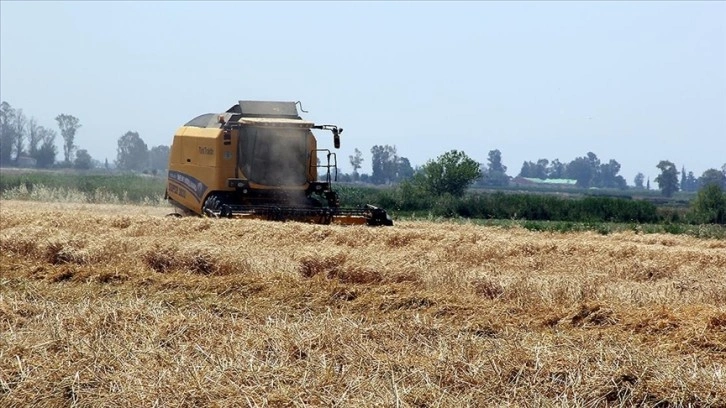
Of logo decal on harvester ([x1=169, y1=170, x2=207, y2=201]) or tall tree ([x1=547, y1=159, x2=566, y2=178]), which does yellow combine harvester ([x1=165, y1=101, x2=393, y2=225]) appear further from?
tall tree ([x1=547, y1=159, x2=566, y2=178])

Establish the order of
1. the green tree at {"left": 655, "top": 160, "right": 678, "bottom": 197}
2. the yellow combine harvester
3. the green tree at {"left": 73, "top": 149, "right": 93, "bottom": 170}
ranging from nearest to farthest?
the yellow combine harvester
the green tree at {"left": 655, "top": 160, "right": 678, "bottom": 197}
the green tree at {"left": 73, "top": 149, "right": 93, "bottom": 170}

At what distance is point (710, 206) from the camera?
136ft

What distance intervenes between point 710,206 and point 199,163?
27093 mm

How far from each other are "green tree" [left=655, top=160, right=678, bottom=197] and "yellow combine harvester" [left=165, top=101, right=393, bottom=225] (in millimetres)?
102366

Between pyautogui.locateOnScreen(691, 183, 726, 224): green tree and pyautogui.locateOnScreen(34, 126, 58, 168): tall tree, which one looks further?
pyautogui.locateOnScreen(34, 126, 58, 168): tall tree

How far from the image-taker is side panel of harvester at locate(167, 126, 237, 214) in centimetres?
2145

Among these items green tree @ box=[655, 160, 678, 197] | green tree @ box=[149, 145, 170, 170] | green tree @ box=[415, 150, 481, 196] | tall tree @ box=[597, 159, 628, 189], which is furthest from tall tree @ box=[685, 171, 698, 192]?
green tree @ box=[415, 150, 481, 196]

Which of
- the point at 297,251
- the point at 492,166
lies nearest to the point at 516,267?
the point at 297,251

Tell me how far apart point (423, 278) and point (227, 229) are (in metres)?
5.71

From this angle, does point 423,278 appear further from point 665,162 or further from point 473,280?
point 665,162

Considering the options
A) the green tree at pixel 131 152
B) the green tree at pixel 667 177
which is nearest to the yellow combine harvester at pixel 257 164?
the green tree at pixel 667 177

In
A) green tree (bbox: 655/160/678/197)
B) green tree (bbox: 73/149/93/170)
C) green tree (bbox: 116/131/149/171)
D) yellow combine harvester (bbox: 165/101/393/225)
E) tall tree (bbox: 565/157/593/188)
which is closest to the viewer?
yellow combine harvester (bbox: 165/101/393/225)

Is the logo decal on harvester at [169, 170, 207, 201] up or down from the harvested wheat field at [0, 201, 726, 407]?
up

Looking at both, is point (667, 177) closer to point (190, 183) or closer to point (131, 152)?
point (131, 152)
